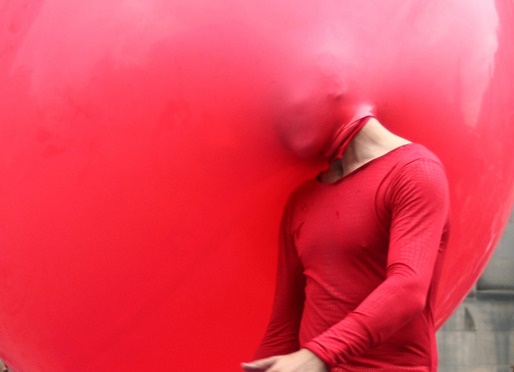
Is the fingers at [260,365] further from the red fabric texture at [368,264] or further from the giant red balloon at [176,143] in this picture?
the giant red balloon at [176,143]

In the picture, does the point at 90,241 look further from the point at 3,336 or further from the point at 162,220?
the point at 3,336

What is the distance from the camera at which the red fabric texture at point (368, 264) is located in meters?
1.96

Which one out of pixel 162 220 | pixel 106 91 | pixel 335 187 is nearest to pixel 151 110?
pixel 106 91

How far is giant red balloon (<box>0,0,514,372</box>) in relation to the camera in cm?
223

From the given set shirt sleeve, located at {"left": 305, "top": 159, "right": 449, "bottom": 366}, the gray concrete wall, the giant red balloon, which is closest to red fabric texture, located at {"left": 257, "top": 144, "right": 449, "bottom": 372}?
shirt sleeve, located at {"left": 305, "top": 159, "right": 449, "bottom": 366}

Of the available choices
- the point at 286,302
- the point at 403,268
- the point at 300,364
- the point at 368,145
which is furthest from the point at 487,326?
the point at 300,364

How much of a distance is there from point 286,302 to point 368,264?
285 mm

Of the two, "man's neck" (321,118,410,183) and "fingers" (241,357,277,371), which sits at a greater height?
"man's neck" (321,118,410,183)

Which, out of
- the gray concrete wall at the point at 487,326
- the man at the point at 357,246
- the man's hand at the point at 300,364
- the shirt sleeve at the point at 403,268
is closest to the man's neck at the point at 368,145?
the man at the point at 357,246

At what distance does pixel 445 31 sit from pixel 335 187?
1.60 feet

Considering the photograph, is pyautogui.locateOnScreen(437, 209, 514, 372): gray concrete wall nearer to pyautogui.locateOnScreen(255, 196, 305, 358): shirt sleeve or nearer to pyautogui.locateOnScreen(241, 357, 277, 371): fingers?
pyautogui.locateOnScreen(255, 196, 305, 358): shirt sleeve

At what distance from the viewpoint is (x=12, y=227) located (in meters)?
2.40

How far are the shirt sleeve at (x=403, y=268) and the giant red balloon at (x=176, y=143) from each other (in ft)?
0.93

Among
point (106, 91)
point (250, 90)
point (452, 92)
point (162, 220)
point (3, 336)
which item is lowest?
point (3, 336)
